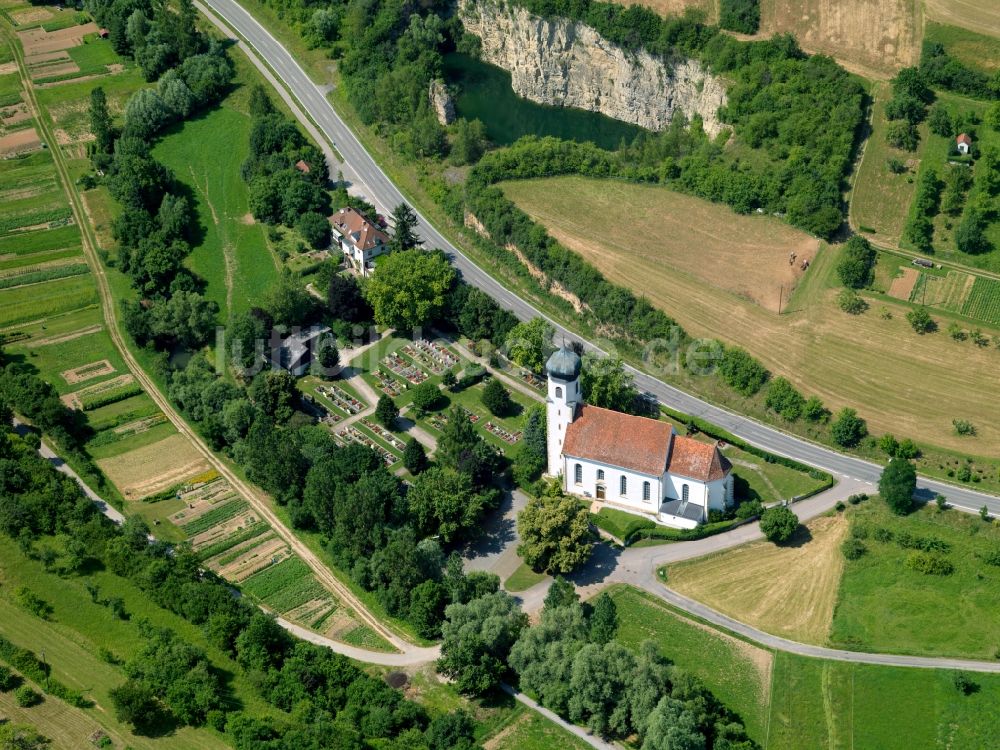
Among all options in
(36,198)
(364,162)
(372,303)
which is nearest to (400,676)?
(372,303)

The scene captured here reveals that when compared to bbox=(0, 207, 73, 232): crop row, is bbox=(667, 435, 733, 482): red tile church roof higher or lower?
higher

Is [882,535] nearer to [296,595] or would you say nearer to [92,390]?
[296,595]

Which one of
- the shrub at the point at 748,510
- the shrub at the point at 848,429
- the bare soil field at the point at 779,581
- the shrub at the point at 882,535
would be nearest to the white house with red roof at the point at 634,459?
the shrub at the point at 748,510

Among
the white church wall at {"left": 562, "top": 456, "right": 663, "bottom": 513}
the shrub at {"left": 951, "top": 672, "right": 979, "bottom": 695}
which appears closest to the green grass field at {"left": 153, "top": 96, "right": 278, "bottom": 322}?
the white church wall at {"left": 562, "top": 456, "right": 663, "bottom": 513}

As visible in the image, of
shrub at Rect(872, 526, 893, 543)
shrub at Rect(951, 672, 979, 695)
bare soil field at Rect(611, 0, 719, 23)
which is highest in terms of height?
bare soil field at Rect(611, 0, 719, 23)

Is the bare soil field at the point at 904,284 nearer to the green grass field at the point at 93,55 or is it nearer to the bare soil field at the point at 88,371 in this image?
the bare soil field at the point at 88,371

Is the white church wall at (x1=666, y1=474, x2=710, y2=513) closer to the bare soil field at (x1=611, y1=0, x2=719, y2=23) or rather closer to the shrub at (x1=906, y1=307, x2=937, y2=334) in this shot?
the shrub at (x1=906, y1=307, x2=937, y2=334)
